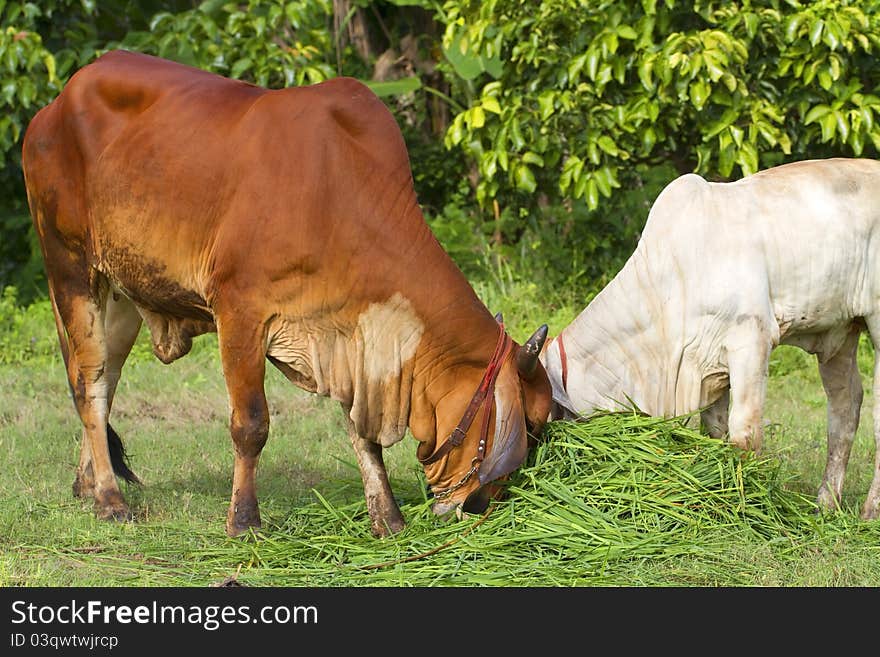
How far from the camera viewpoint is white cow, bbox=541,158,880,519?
16.7 feet

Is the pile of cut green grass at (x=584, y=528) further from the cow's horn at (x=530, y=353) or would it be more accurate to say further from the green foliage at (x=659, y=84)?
the green foliage at (x=659, y=84)

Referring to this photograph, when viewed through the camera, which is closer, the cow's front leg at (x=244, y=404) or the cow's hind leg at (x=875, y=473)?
the cow's front leg at (x=244, y=404)

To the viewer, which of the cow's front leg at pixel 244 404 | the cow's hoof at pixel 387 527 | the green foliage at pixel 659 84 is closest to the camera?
the cow's front leg at pixel 244 404

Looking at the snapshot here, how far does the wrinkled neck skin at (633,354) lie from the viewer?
206 inches

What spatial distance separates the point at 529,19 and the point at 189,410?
9.91 ft

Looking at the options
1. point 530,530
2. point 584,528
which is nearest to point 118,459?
point 530,530

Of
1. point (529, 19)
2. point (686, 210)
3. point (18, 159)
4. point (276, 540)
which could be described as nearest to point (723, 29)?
point (529, 19)

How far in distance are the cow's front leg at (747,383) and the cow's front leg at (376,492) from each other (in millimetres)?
1321

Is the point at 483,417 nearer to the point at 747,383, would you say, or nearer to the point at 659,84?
the point at 747,383

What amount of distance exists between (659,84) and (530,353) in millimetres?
3420

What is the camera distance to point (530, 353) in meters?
4.68

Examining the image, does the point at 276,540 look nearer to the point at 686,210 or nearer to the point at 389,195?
the point at 389,195

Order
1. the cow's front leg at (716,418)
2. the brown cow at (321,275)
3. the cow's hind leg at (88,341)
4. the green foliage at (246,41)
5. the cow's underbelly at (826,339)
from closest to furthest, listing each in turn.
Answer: the brown cow at (321,275)
the cow's underbelly at (826,339)
the cow's front leg at (716,418)
the cow's hind leg at (88,341)
the green foliage at (246,41)

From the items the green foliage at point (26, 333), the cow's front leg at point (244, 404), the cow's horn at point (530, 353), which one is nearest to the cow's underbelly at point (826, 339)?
the cow's horn at point (530, 353)
